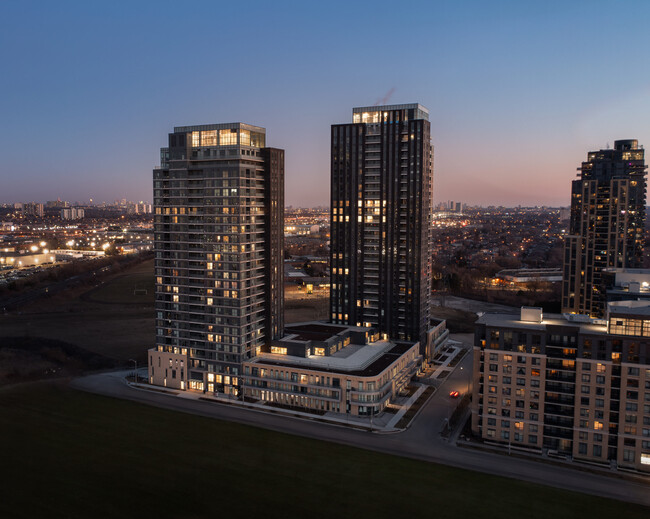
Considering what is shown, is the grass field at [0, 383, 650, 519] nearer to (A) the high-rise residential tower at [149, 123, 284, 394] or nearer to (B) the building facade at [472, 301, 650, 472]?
(B) the building facade at [472, 301, 650, 472]

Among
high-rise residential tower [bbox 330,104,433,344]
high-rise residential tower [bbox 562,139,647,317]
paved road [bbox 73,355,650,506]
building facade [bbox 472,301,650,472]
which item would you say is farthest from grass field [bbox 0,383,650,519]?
high-rise residential tower [bbox 562,139,647,317]

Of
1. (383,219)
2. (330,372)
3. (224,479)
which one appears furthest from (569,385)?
(383,219)

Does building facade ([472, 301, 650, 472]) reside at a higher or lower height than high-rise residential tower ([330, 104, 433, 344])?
lower

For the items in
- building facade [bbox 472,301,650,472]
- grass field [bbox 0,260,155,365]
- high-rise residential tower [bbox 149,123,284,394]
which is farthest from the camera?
grass field [bbox 0,260,155,365]

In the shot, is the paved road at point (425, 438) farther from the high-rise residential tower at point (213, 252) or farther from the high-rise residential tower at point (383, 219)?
the high-rise residential tower at point (383, 219)

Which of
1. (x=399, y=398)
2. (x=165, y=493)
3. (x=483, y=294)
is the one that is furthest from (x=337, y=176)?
(x=483, y=294)
